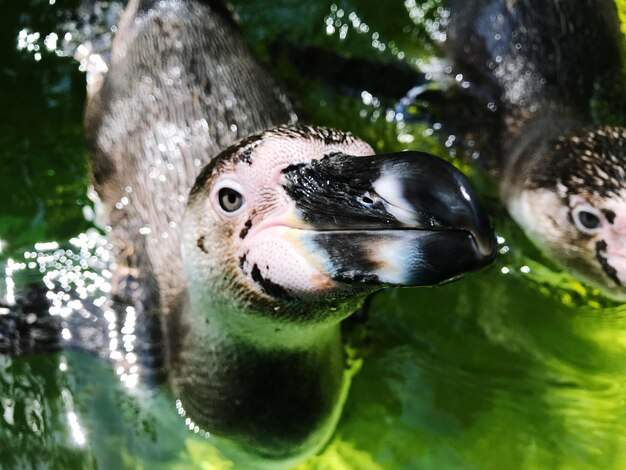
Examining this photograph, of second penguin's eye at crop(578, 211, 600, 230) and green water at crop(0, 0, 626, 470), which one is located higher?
second penguin's eye at crop(578, 211, 600, 230)

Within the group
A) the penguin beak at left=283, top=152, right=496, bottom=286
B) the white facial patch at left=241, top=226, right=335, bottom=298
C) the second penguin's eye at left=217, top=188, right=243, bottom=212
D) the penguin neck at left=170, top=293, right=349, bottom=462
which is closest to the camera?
the penguin beak at left=283, top=152, right=496, bottom=286

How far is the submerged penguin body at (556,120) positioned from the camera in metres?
1.71

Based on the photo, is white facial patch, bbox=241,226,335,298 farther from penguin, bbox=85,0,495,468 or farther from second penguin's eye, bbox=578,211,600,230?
second penguin's eye, bbox=578,211,600,230

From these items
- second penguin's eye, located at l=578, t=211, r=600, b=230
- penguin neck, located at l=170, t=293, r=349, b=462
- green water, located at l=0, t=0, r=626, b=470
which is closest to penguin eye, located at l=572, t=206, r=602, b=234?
second penguin's eye, located at l=578, t=211, r=600, b=230

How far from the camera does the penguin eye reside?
1.69 metres

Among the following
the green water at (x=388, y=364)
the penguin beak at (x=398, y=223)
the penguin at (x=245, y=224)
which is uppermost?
the penguin beak at (x=398, y=223)

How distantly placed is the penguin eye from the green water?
33 cm

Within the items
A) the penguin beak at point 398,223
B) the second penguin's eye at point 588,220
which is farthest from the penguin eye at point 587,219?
the penguin beak at point 398,223

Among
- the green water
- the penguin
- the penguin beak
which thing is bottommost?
the green water

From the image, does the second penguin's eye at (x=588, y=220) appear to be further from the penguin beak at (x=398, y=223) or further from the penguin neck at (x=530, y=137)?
the penguin beak at (x=398, y=223)

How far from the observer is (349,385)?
183 cm

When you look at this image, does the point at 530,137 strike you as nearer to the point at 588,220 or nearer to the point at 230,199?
the point at 588,220

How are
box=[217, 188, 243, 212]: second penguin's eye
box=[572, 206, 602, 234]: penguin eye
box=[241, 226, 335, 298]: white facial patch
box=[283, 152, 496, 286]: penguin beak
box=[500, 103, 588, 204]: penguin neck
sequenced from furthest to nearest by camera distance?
box=[500, 103, 588, 204]: penguin neck, box=[572, 206, 602, 234]: penguin eye, box=[217, 188, 243, 212]: second penguin's eye, box=[241, 226, 335, 298]: white facial patch, box=[283, 152, 496, 286]: penguin beak

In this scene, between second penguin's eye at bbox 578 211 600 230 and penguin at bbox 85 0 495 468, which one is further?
second penguin's eye at bbox 578 211 600 230
